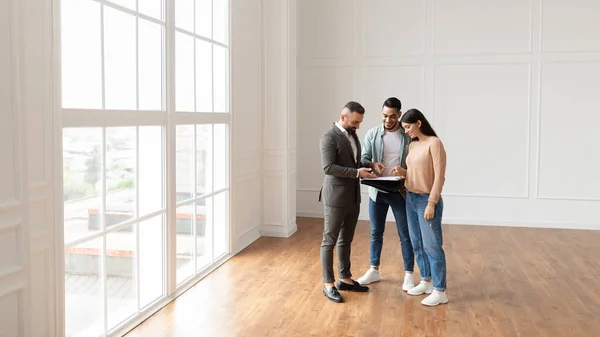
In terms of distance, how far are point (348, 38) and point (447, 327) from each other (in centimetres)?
511

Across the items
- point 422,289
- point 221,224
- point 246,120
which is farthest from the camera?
point 246,120

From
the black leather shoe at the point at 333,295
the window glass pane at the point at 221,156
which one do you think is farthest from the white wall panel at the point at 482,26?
the black leather shoe at the point at 333,295

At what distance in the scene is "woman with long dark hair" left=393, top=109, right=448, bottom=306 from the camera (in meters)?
4.50

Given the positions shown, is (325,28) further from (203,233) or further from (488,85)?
(203,233)

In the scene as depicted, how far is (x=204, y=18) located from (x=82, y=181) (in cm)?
A: 251

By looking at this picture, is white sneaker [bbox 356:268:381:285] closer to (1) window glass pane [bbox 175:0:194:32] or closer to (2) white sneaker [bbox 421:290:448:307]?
(2) white sneaker [bbox 421:290:448:307]

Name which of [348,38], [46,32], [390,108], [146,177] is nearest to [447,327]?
[390,108]

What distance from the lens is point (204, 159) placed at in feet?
18.5

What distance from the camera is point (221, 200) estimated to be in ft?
20.0

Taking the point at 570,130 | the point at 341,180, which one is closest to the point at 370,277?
the point at 341,180

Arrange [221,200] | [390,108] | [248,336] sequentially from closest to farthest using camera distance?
[248,336], [390,108], [221,200]

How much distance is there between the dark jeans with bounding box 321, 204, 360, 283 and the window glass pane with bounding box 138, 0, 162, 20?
1914mm

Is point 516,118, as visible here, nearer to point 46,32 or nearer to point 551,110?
point 551,110

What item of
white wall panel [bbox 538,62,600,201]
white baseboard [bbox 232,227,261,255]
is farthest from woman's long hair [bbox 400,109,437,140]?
white wall panel [bbox 538,62,600,201]
